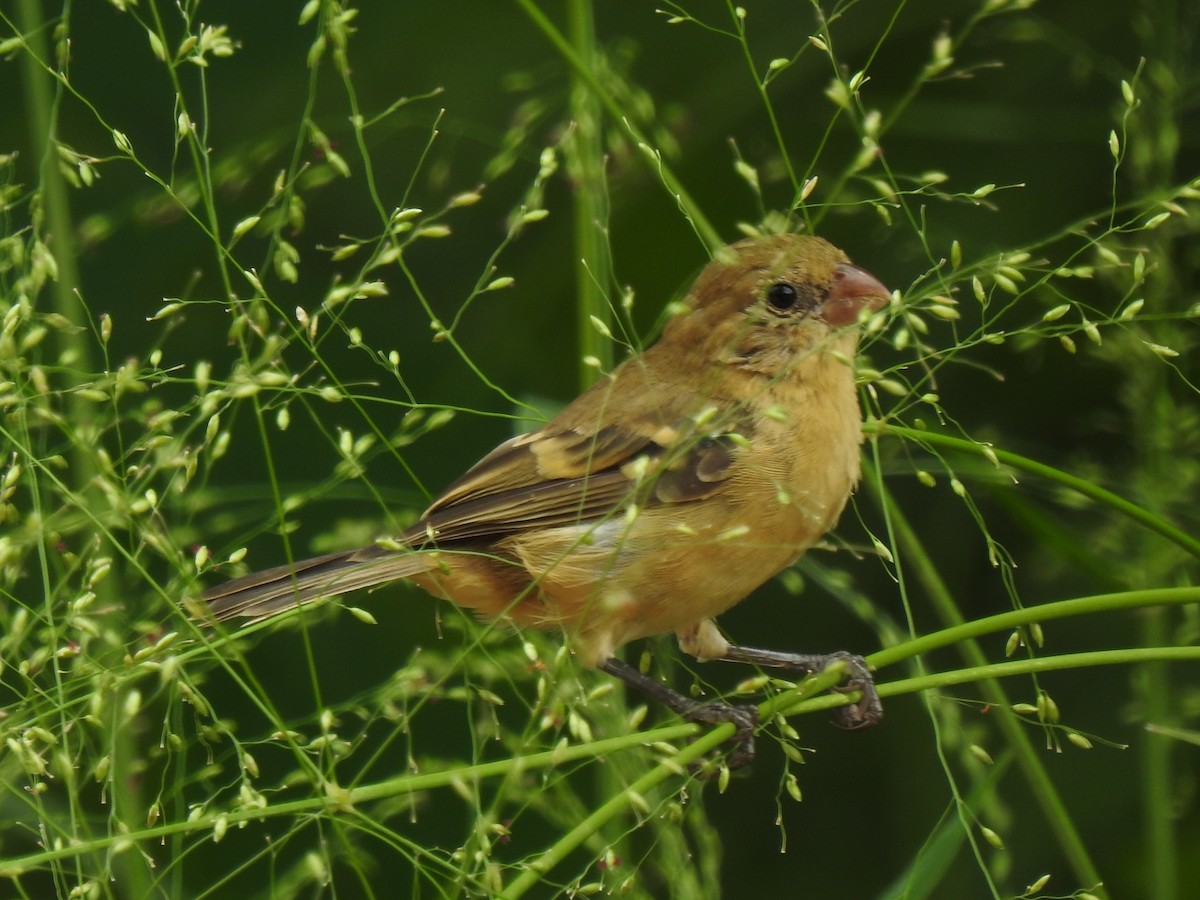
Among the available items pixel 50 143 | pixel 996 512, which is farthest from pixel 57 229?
pixel 996 512

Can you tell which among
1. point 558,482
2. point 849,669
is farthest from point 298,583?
point 849,669

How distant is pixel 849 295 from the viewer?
3.23 meters

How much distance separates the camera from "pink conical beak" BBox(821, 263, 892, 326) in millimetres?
3197

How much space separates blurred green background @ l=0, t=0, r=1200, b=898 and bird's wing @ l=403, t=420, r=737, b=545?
0.20m

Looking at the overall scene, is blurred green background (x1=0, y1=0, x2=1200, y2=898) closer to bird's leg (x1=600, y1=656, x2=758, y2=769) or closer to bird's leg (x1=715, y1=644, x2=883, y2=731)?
bird's leg (x1=715, y1=644, x2=883, y2=731)

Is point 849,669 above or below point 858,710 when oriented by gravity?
above

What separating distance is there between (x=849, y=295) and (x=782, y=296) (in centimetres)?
15

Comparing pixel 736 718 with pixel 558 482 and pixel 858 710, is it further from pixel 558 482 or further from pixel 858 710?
pixel 558 482

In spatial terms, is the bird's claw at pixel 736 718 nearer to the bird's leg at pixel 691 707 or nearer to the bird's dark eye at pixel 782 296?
the bird's leg at pixel 691 707

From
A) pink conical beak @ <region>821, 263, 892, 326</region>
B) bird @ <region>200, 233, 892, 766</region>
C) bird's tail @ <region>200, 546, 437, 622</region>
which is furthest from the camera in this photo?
pink conical beak @ <region>821, 263, 892, 326</region>

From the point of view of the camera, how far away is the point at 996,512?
12.9 ft

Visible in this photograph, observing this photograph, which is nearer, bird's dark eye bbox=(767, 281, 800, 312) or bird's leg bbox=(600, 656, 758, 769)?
bird's leg bbox=(600, 656, 758, 769)

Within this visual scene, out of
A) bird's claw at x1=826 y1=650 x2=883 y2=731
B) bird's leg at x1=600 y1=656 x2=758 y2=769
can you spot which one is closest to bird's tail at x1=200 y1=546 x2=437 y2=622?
bird's leg at x1=600 y1=656 x2=758 y2=769

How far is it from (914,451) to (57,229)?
61.5 inches
